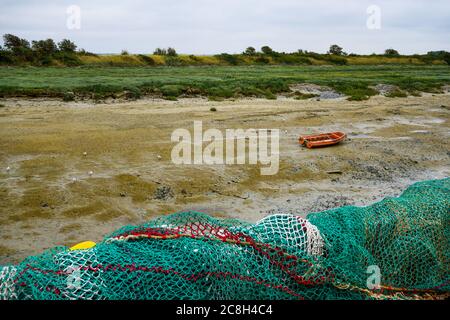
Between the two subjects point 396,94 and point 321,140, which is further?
point 396,94

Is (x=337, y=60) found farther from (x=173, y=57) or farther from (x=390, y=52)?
(x=173, y=57)

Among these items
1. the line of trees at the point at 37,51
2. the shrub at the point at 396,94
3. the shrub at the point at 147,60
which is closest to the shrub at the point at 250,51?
the shrub at the point at 147,60

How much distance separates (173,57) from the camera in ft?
172

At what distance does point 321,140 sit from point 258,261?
27.7 ft

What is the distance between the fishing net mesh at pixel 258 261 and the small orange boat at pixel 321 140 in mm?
6676

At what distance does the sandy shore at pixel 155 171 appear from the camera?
6965 millimetres

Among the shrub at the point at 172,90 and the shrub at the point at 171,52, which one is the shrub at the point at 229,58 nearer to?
the shrub at the point at 171,52

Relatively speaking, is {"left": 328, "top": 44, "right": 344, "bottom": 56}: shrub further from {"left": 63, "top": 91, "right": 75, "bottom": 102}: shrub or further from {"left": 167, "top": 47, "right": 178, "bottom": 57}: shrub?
{"left": 63, "top": 91, "right": 75, "bottom": 102}: shrub

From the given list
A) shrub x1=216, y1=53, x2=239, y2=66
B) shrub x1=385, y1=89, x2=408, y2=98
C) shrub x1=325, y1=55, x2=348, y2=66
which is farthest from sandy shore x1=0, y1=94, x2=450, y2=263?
shrub x1=325, y1=55, x2=348, y2=66

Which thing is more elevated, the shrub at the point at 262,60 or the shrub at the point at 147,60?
the shrub at the point at 262,60

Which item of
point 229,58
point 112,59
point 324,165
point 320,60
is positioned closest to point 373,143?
point 324,165

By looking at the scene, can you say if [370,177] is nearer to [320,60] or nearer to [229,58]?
[229,58]

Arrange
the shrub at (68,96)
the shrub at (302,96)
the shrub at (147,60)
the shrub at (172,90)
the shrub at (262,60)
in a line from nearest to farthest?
the shrub at (68,96) < the shrub at (172,90) < the shrub at (302,96) < the shrub at (147,60) < the shrub at (262,60)

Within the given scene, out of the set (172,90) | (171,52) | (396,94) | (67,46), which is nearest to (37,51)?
(67,46)
